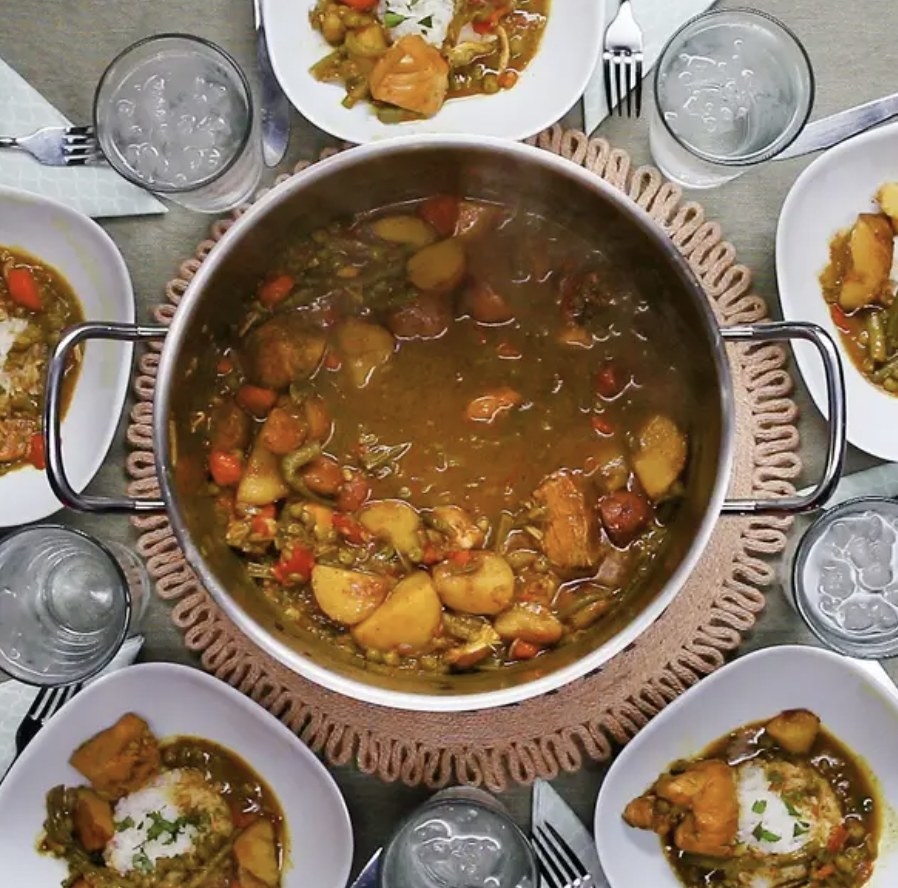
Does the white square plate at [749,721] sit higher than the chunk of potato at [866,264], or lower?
lower

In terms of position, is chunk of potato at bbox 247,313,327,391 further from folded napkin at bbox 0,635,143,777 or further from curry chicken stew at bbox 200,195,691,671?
folded napkin at bbox 0,635,143,777

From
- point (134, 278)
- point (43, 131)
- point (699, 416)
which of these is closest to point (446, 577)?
point (699, 416)

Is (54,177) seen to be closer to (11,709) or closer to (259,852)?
(11,709)

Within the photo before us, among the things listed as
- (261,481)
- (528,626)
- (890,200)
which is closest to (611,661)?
(528,626)

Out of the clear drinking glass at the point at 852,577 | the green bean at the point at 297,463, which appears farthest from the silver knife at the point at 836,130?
the green bean at the point at 297,463

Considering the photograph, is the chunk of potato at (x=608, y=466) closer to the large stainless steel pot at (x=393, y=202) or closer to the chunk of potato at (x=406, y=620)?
the large stainless steel pot at (x=393, y=202)

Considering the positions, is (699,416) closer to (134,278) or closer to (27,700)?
(134,278)

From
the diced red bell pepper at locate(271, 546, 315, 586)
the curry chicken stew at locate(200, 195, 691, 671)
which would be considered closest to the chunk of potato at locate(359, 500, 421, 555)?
the curry chicken stew at locate(200, 195, 691, 671)
